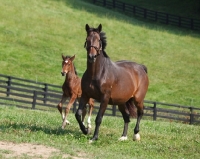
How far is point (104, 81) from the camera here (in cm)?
1377

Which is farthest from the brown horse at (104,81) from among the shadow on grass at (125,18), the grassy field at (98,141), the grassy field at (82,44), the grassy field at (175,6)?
the grassy field at (175,6)

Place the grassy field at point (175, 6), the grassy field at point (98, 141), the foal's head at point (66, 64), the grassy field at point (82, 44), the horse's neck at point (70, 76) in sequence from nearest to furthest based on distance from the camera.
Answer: the grassy field at point (98, 141), the foal's head at point (66, 64), the horse's neck at point (70, 76), the grassy field at point (82, 44), the grassy field at point (175, 6)

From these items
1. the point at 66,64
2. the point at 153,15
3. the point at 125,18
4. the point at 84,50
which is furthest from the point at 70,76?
the point at 153,15

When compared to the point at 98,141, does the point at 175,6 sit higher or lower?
higher

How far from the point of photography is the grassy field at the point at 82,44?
132 ft

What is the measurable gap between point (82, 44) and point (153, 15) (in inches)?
659

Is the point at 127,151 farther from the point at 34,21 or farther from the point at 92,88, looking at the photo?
the point at 34,21

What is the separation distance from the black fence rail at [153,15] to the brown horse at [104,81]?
1884 inches

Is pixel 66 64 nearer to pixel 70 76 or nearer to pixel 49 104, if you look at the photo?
pixel 70 76

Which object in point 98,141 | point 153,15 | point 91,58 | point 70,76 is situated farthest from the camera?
point 153,15

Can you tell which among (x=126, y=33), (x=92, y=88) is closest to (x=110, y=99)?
(x=92, y=88)

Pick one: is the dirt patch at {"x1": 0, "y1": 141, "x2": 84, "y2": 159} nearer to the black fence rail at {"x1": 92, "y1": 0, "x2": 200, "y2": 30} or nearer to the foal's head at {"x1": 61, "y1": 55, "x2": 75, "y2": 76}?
the foal's head at {"x1": 61, "y1": 55, "x2": 75, "y2": 76}

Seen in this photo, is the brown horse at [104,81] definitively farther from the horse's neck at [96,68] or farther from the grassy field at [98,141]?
the grassy field at [98,141]

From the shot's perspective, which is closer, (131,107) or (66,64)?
(131,107)
